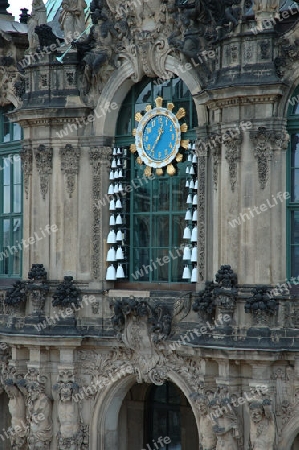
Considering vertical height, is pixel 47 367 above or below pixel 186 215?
below

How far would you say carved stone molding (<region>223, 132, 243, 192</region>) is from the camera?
93.3 ft

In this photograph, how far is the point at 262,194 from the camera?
2827 cm

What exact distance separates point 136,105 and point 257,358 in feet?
23.9

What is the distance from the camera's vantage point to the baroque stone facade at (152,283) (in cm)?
2812

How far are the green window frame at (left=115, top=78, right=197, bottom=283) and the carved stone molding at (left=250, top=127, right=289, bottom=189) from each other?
238 cm

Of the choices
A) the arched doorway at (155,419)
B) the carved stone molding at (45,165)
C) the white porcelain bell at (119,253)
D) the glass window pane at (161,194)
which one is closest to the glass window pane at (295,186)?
the glass window pane at (161,194)

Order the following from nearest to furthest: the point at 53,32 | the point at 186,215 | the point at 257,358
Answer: the point at 257,358, the point at 186,215, the point at 53,32

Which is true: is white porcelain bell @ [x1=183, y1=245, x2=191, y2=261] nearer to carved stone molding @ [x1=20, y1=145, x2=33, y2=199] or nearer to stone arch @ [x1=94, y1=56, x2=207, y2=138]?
stone arch @ [x1=94, y1=56, x2=207, y2=138]

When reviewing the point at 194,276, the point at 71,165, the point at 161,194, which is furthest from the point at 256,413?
the point at 71,165

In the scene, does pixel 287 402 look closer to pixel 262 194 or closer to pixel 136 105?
pixel 262 194

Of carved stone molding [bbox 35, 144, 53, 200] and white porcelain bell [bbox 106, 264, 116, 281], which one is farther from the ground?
carved stone molding [bbox 35, 144, 53, 200]

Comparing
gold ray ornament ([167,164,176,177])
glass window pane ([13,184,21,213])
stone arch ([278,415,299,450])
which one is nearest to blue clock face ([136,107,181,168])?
gold ray ornament ([167,164,176,177])

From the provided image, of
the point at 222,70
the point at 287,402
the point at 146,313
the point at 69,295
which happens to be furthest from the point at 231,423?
the point at 222,70

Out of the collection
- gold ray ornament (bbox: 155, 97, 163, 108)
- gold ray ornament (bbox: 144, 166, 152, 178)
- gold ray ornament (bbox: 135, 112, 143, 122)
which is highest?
gold ray ornament (bbox: 155, 97, 163, 108)
